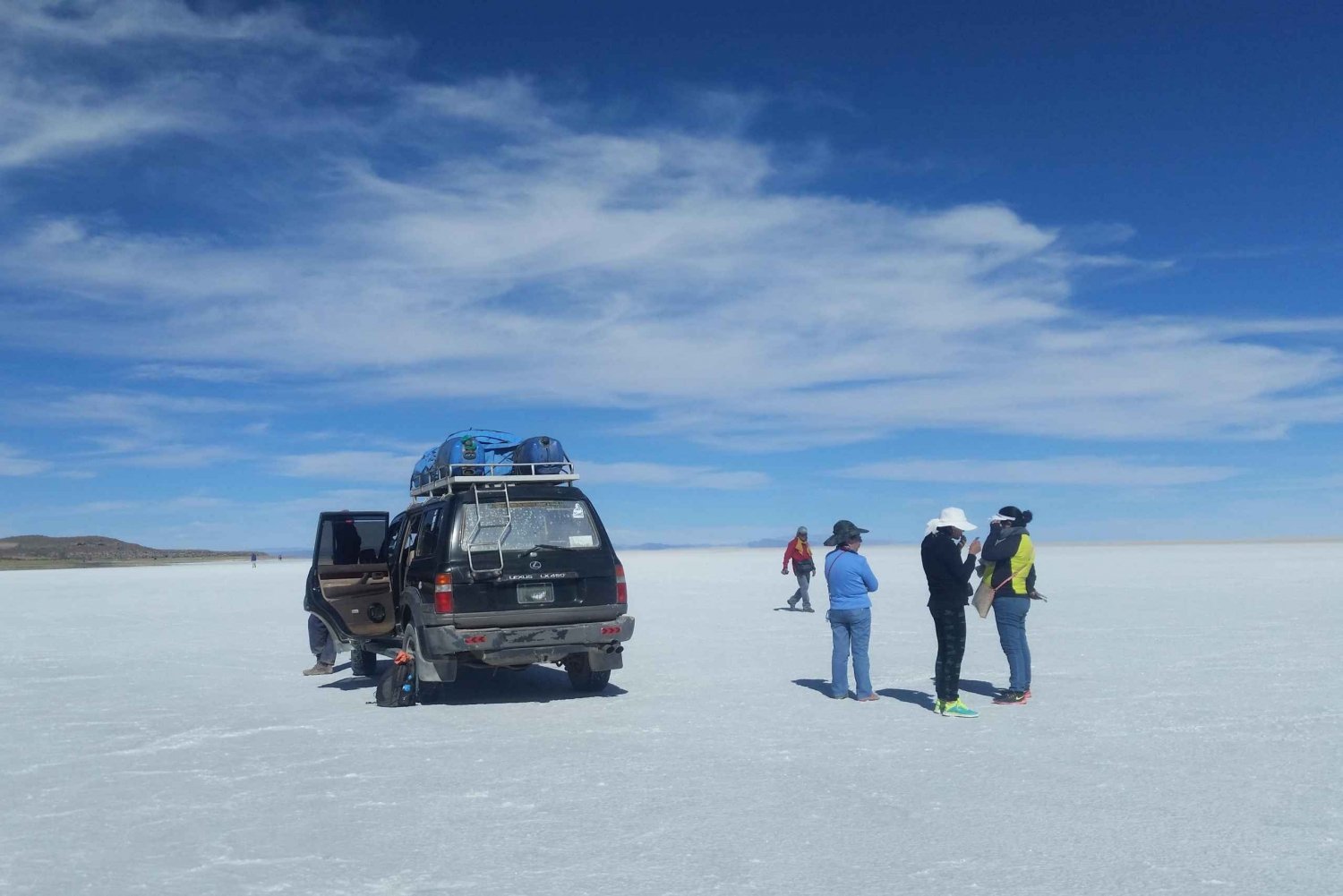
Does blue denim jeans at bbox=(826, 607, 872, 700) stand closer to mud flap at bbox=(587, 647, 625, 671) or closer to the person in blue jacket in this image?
the person in blue jacket

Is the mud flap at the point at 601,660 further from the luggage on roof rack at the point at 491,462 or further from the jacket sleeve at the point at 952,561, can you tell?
the jacket sleeve at the point at 952,561

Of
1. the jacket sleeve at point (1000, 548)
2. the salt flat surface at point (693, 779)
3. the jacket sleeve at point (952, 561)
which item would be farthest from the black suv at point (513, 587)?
the jacket sleeve at point (1000, 548)

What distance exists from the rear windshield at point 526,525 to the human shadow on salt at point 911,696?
3297 mm

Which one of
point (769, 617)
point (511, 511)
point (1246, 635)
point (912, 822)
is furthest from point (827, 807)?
point (769, 617)

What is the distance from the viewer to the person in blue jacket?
11125mm

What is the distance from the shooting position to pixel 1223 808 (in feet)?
22.2

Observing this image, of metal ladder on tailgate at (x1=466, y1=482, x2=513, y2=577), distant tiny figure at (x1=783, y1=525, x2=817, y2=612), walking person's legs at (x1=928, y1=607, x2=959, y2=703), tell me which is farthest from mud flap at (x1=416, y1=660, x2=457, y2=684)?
distant tiny figure at (x1=783, y1=525, x2=817, y2=612)

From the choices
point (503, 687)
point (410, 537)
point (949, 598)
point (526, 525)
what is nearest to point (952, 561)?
point (949, 598)

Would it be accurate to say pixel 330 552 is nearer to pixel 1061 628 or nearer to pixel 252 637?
pixel 252 637

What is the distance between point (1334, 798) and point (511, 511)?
732 cm

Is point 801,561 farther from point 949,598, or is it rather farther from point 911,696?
point 949,598

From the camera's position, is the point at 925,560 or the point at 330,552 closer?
the point at 925,560

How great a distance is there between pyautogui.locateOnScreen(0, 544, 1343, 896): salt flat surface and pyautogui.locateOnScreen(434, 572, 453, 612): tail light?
1028 millimetres

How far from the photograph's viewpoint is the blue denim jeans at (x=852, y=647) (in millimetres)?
11109
